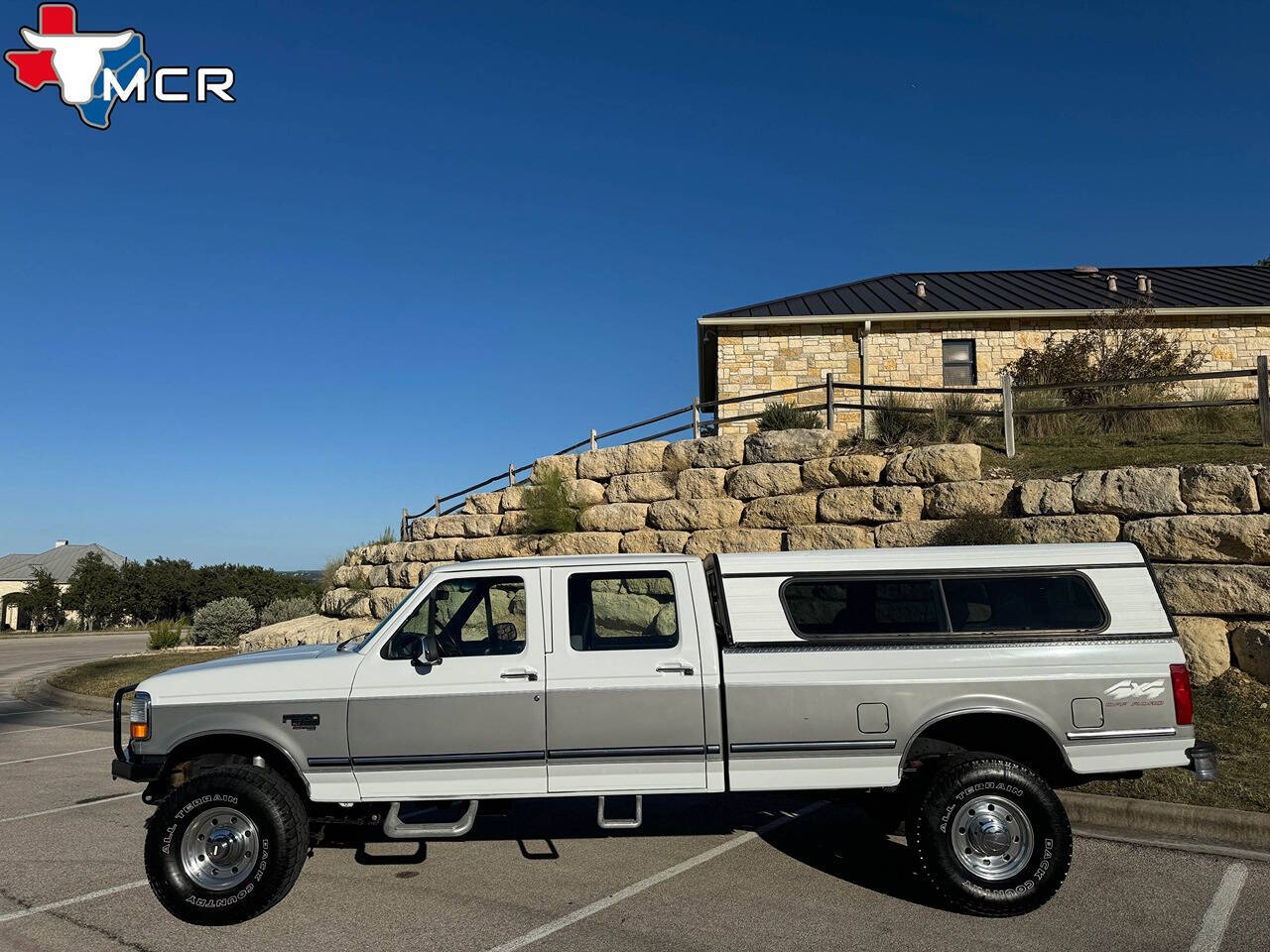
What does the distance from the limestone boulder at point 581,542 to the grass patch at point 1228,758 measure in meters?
9.56

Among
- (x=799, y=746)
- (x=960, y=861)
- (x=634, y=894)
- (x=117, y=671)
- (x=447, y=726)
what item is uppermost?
(x=447, y=726)

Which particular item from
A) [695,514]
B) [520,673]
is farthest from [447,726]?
[695,514]

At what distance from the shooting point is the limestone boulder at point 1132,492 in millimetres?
10664

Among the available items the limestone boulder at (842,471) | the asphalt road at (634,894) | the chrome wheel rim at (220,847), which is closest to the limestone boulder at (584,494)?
the limestone boulder at (842,471)

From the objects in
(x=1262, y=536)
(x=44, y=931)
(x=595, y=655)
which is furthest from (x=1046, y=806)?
(x=1262, y=536)

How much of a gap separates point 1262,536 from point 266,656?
1024cm

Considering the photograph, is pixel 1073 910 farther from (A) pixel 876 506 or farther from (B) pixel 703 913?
(A) pixel 876 506

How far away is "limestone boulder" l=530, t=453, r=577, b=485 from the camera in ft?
61.2

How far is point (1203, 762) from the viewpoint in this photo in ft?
16.5

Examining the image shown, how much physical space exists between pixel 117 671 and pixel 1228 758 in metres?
17.9

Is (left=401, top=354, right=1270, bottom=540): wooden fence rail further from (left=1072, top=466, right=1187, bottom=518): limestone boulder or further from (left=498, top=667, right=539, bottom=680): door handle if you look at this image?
(left=498, top=667, right=539, bottom=680): door handle

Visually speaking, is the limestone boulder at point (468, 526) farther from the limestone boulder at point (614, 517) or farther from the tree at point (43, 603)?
the tree at point (43, 603)

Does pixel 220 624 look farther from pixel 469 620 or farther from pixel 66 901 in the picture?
pixel 469 620

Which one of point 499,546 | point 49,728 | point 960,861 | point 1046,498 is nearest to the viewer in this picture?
point 960,861
